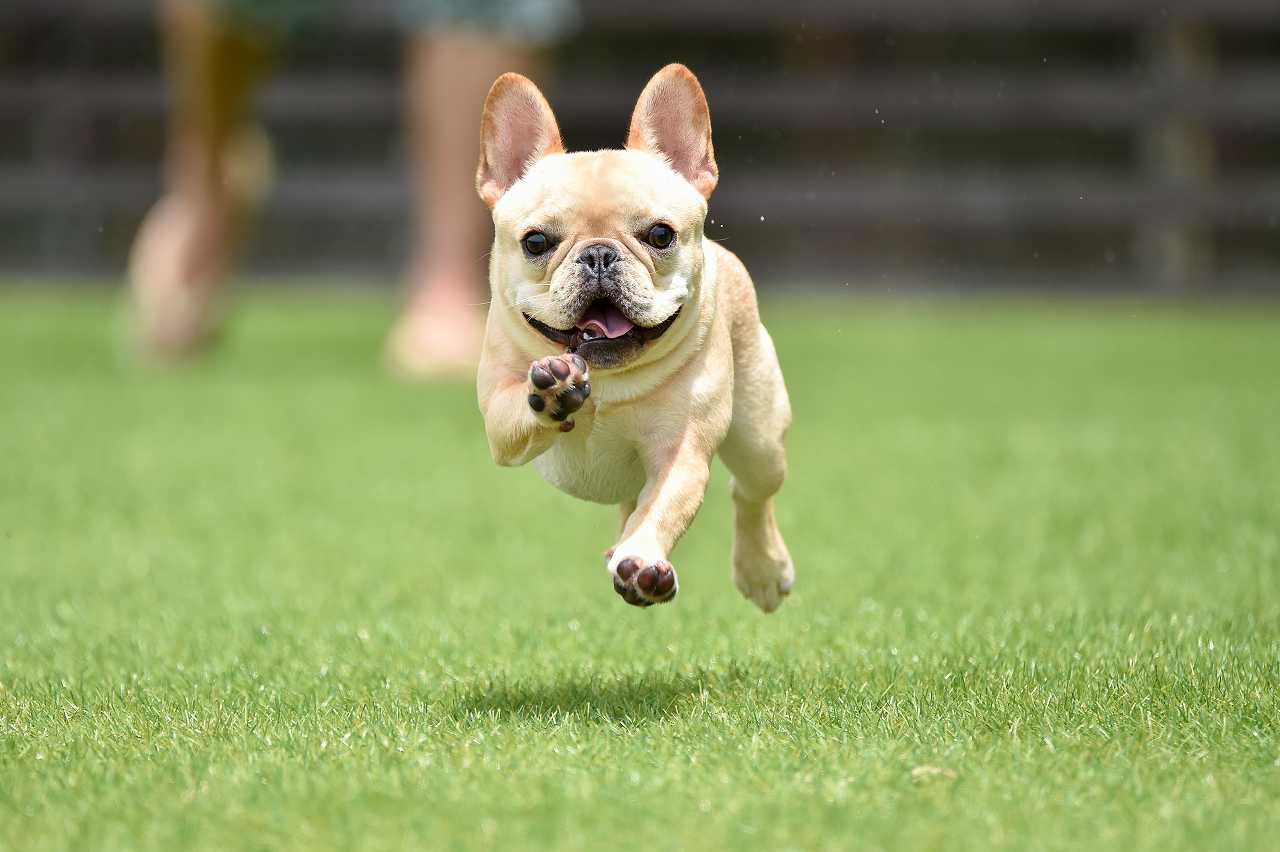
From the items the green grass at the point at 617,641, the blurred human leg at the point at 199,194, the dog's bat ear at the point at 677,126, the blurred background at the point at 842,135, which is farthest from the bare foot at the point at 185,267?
the dog's bat ear at the point at 677,126

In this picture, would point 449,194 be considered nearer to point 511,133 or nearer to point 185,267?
point 185,267

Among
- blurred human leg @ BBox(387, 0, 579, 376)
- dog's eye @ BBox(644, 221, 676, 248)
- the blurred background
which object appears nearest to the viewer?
dog's eye @ BBox(644, 221, 676, 248)

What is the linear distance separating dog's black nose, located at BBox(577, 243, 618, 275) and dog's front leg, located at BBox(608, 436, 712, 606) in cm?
22

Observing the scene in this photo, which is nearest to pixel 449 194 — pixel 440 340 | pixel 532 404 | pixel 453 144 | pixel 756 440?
pixel 453 144

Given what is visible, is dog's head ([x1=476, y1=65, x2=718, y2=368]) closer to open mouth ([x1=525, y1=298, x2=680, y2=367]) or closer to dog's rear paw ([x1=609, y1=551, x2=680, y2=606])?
open mouth ([x1=525, y1=298, x2=680, y2=367])

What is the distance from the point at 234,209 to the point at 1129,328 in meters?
3.67

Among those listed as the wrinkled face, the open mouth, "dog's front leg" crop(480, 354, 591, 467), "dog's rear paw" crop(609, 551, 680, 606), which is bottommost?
"dog's rear paw" crop(609, 551, 680, 606)

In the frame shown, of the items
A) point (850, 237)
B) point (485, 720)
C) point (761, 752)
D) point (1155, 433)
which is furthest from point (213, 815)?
point (850, 237)

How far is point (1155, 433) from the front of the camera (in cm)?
436

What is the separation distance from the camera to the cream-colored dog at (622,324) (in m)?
1.77

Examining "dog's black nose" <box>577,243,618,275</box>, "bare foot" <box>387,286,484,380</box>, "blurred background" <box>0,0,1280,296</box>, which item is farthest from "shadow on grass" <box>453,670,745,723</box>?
"blurred background" <box>0,0,1280,296</box>

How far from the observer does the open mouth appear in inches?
70.8

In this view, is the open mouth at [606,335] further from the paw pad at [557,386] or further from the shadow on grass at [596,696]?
the shadow on grass at [596,696]

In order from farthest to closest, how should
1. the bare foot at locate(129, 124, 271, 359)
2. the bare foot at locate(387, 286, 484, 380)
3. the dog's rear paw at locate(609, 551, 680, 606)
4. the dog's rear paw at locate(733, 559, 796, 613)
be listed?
the bare foot at locate(129, 124, 271, 359) < the bare foot at locate(387, 286, 484, 380) < the dog's rear paw at locate(733, 559, 796, 613) < the dog's rear paw at locate(609, 551, 680, 606)
